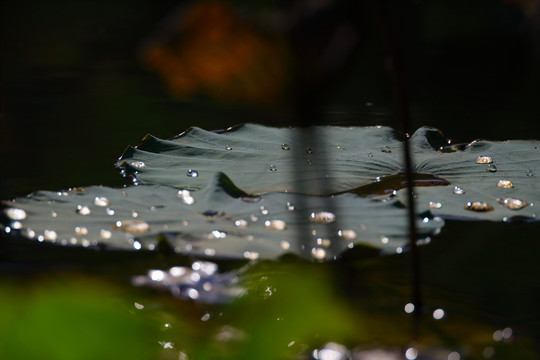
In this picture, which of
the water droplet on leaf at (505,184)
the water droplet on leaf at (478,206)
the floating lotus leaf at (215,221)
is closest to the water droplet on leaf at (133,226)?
the floating lotus leaf at (215,221)

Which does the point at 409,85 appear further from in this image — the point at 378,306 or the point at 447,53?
the point at 378,306

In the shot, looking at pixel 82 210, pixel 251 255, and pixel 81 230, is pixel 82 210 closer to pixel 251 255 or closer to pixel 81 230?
pixel 81 230

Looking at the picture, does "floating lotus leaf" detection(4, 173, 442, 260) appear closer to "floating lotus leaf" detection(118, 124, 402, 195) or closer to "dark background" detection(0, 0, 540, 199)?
"floating lotus leaf" detection(118, 124, 402, 195)

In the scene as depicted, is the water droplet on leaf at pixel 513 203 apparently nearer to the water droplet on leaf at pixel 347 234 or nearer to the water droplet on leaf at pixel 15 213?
the water droplet on leaf at pixel 347 234

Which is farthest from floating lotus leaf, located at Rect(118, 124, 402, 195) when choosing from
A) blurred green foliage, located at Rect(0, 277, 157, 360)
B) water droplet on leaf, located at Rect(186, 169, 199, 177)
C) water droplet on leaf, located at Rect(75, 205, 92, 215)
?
blurred green foliage, located at Rect(0, 277, 157, 360)

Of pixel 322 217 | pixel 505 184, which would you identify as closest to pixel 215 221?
pixel 322 217
